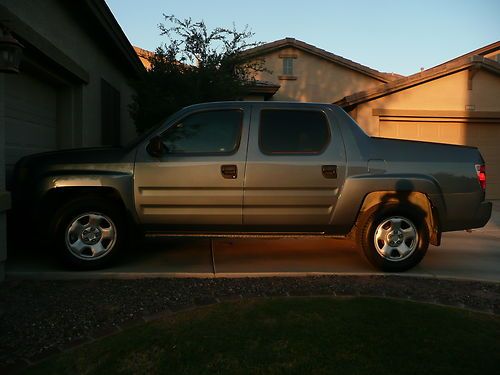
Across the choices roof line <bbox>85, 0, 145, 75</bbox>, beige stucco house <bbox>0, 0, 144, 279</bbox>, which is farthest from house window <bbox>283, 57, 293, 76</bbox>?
beige stucco house <bbox>0, 0, 144, 279</bbox>

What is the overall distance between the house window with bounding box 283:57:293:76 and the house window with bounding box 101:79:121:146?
33.0 feet

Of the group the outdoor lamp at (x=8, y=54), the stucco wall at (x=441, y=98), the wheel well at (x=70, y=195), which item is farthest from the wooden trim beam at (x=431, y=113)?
the outdoor lamp at (x=8, y=54)

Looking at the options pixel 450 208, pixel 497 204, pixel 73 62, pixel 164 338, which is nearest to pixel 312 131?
pixel 450 208

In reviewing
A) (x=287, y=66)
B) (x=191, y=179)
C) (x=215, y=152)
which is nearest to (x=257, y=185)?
(x=215, y=152)

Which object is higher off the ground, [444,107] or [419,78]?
[419,78]

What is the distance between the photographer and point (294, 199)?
564 centimetres

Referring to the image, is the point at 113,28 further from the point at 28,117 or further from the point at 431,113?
the point at 431,113

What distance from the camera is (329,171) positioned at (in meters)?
5.64

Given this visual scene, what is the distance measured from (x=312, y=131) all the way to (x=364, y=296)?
80.3 inches

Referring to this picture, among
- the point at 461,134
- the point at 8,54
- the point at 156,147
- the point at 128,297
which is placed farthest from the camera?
the point at 461,134

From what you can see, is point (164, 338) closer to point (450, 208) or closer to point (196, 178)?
point (196, 178)

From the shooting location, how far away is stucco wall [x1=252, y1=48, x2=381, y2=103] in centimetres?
2058

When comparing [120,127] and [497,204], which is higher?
[120,127]

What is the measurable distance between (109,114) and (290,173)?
22.3 feet
